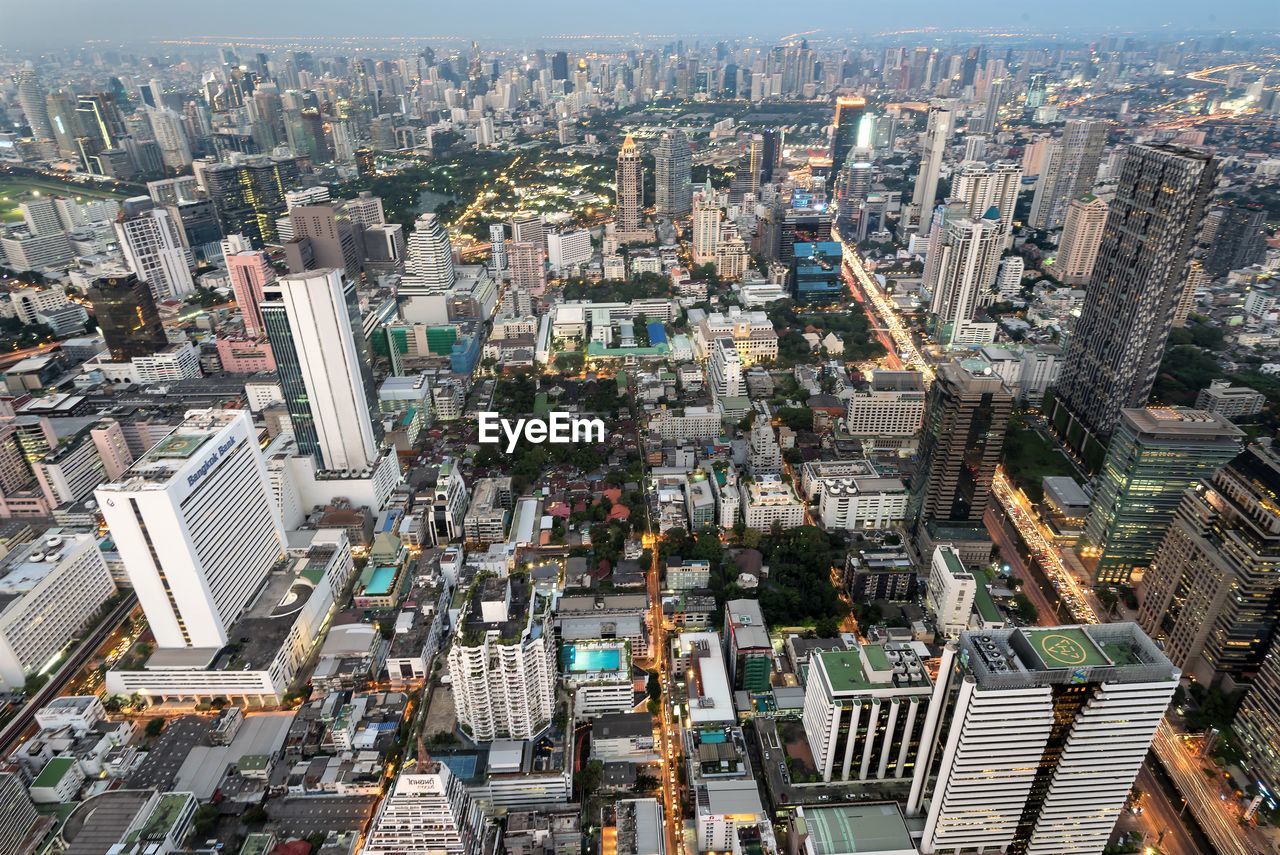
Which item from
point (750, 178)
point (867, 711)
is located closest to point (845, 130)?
point (750, 178)

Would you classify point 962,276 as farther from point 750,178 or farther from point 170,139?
point 170,139

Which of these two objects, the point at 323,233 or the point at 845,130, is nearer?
the point at 323,233

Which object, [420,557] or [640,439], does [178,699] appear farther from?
[640,439]

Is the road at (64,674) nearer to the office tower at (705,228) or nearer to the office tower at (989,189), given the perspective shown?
the office tower at (705,228)

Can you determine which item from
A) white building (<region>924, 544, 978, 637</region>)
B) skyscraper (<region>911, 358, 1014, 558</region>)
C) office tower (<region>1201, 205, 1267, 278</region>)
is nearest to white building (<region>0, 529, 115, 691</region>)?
white building (<region>924, 544, 978, 637</region>)

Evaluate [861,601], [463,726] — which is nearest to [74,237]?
[463,726]

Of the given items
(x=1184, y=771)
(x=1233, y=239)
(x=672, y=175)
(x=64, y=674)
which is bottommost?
(x=1184, y=771)
